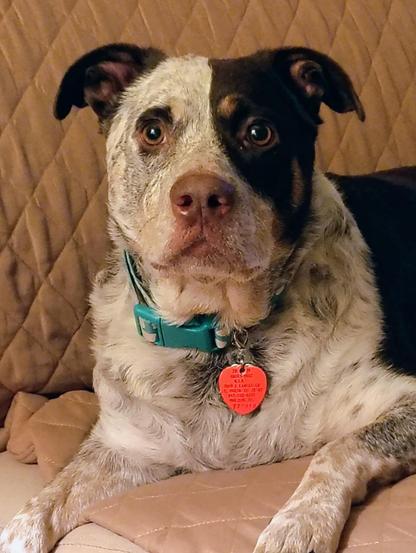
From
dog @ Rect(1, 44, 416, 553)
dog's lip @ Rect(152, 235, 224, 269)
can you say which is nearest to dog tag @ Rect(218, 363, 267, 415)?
dog @ Rect(1, 44, 416, 553)

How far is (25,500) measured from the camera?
185cm

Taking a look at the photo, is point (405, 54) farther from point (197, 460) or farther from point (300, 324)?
point (197, 460)

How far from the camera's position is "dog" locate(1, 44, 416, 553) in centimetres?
165

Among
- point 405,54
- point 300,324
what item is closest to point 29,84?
point 300,324

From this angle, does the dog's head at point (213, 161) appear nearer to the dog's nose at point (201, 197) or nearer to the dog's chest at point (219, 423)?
the dog's nose at point (201, 197)

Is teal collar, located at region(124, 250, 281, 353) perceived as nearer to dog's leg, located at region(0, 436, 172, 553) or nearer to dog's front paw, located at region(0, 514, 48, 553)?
dog's leg, located at region(0, 436, 172, 553)

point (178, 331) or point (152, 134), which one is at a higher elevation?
point (152, 134)

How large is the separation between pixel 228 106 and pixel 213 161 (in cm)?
14

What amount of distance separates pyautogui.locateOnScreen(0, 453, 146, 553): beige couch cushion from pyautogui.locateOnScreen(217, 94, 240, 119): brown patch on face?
30.3 inches

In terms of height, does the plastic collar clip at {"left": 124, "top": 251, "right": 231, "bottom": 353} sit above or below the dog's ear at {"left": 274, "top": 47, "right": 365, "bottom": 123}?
below

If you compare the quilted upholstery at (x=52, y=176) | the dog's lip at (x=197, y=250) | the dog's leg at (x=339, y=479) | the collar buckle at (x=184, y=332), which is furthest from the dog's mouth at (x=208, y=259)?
the quilted upholstery at (x=52, y=176)

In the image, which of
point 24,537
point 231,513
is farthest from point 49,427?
point 231,513

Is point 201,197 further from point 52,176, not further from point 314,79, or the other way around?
point 52,176

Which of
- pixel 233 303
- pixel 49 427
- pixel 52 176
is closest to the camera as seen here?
pixel 233 303
